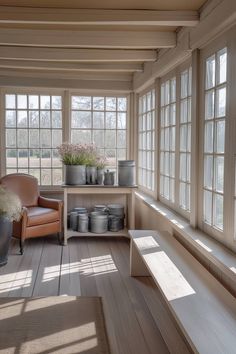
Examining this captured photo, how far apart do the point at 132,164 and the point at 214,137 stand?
2700 mm

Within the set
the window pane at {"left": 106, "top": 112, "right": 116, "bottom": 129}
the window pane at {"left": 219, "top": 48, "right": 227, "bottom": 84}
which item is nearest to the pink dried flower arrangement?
the window pane at {"left": 106, "top": 112, "right": 116, "bottom": 129}

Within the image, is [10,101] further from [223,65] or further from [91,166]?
[223,65]

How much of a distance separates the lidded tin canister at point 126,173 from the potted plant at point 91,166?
393mm

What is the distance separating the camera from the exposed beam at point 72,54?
4992 mm

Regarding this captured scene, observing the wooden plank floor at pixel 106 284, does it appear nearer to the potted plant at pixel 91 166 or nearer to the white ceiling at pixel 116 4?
the potted plant at pixel 91 166

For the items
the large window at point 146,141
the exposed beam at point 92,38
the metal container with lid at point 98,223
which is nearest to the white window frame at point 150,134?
the large window at point 146,141

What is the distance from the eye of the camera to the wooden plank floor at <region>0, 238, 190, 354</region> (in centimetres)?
311

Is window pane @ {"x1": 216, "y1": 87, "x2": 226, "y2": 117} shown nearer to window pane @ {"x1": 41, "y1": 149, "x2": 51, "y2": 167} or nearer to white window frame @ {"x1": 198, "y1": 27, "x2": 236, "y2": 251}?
white window frame @ {"x1": 198, "y1": 27, "x2": 236, "y2": 251}

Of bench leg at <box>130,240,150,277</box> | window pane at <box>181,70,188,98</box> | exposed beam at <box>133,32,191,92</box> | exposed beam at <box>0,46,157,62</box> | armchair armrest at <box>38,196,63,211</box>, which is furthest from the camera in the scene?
armchair armrest at <box>38,196,63,211</box>

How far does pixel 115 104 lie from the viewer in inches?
273

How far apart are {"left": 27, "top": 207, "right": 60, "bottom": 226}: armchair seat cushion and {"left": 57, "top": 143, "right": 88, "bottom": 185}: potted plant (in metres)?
0.50

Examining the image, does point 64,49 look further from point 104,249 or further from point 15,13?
point 104,249

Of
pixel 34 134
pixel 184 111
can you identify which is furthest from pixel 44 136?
pixel 184 111

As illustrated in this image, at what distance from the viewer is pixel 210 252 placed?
307 cm
